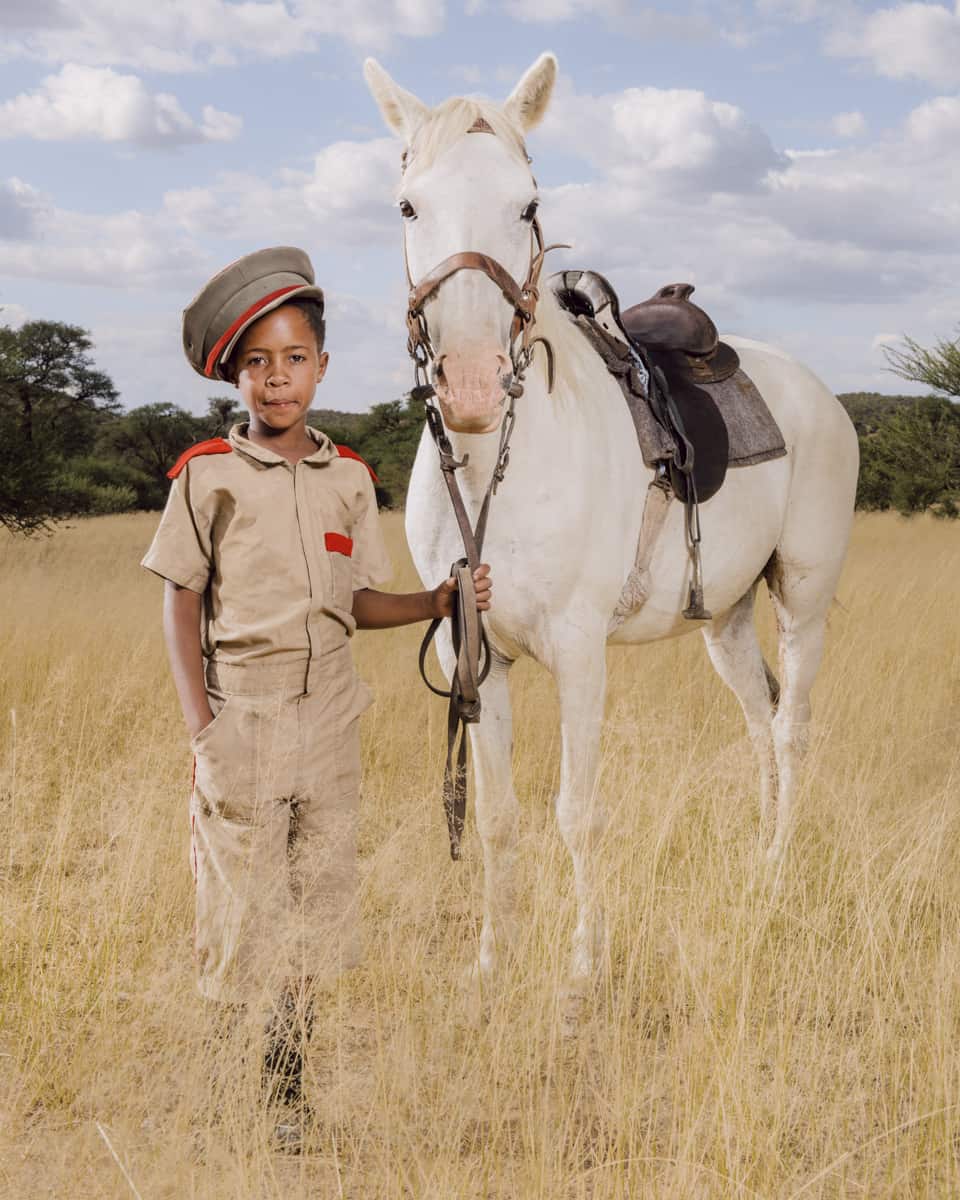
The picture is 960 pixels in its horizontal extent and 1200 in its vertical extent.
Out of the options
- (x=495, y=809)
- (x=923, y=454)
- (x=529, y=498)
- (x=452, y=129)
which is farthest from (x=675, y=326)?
(x=923, y=454)

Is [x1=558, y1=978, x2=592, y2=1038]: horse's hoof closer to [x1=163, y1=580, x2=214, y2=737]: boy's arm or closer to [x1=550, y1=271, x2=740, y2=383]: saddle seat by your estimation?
[x1=163, y1=580, x2=214, y2=737]: boy's arm

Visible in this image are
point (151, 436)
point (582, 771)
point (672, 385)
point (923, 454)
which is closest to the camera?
point (582, 771)

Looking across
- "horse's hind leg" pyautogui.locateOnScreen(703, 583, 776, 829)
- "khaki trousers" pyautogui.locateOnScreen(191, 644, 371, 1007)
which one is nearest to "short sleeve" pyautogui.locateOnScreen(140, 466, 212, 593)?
"khaki trousers" pyautogui.locateOnScreen(191, 644, 371, 1007)

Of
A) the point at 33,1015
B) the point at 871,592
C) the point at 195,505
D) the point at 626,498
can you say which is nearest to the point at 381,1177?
the point at 33,1015

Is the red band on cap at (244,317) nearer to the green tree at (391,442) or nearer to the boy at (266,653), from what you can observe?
the boy at (266,653)

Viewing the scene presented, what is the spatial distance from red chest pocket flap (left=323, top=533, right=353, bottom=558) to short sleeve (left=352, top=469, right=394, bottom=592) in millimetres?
57

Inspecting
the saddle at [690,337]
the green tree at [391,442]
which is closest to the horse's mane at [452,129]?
the saddle at [690,337]

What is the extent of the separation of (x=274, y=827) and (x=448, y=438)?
1234 millimetres

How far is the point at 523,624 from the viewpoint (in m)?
3.06

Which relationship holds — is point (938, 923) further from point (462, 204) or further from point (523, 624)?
point (462, 204)

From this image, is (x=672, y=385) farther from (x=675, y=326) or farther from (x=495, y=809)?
(x=495, y=809)

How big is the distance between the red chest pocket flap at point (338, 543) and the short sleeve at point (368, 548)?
6 centimetres

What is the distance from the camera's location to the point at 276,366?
89.0 inches

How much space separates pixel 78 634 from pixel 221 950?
5078 millimetres
